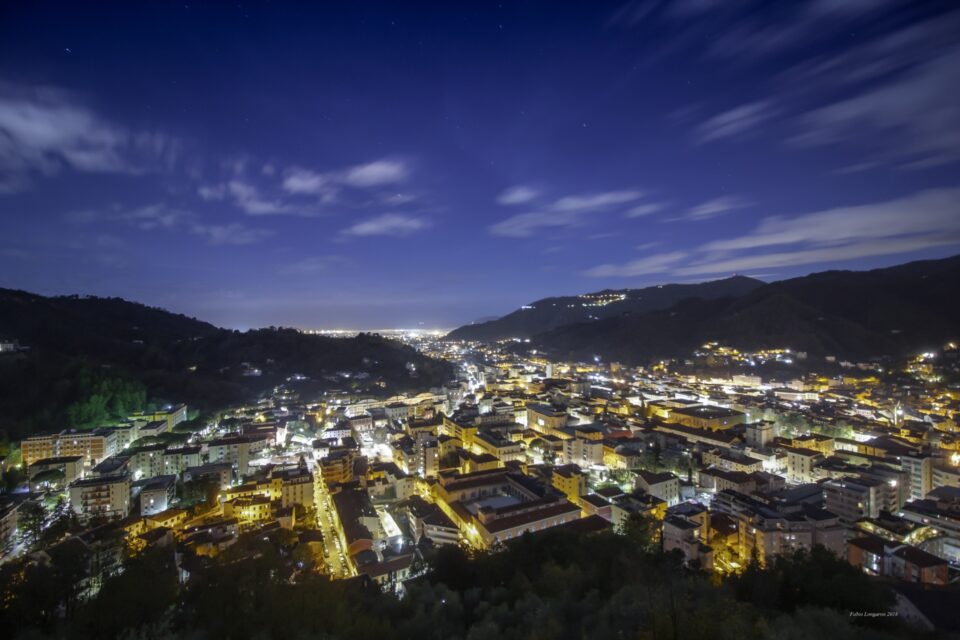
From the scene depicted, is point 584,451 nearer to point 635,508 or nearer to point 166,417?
point 635,508

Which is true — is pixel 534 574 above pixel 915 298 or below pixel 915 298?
below

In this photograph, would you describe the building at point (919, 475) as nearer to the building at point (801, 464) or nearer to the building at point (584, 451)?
the building at point (801, 464)

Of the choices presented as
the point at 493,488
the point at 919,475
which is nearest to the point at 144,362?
the point at 493,488

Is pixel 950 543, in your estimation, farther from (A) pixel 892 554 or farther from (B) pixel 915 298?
(B) pixel 915 298

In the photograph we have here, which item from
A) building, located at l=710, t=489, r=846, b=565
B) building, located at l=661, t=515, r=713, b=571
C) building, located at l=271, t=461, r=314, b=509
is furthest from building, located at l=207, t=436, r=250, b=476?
building, located at l=710, t=489, r=846, b=565

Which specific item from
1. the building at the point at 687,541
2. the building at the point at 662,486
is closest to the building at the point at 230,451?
the building at the point at 662,486

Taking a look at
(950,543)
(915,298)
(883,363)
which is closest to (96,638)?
(950,543)
